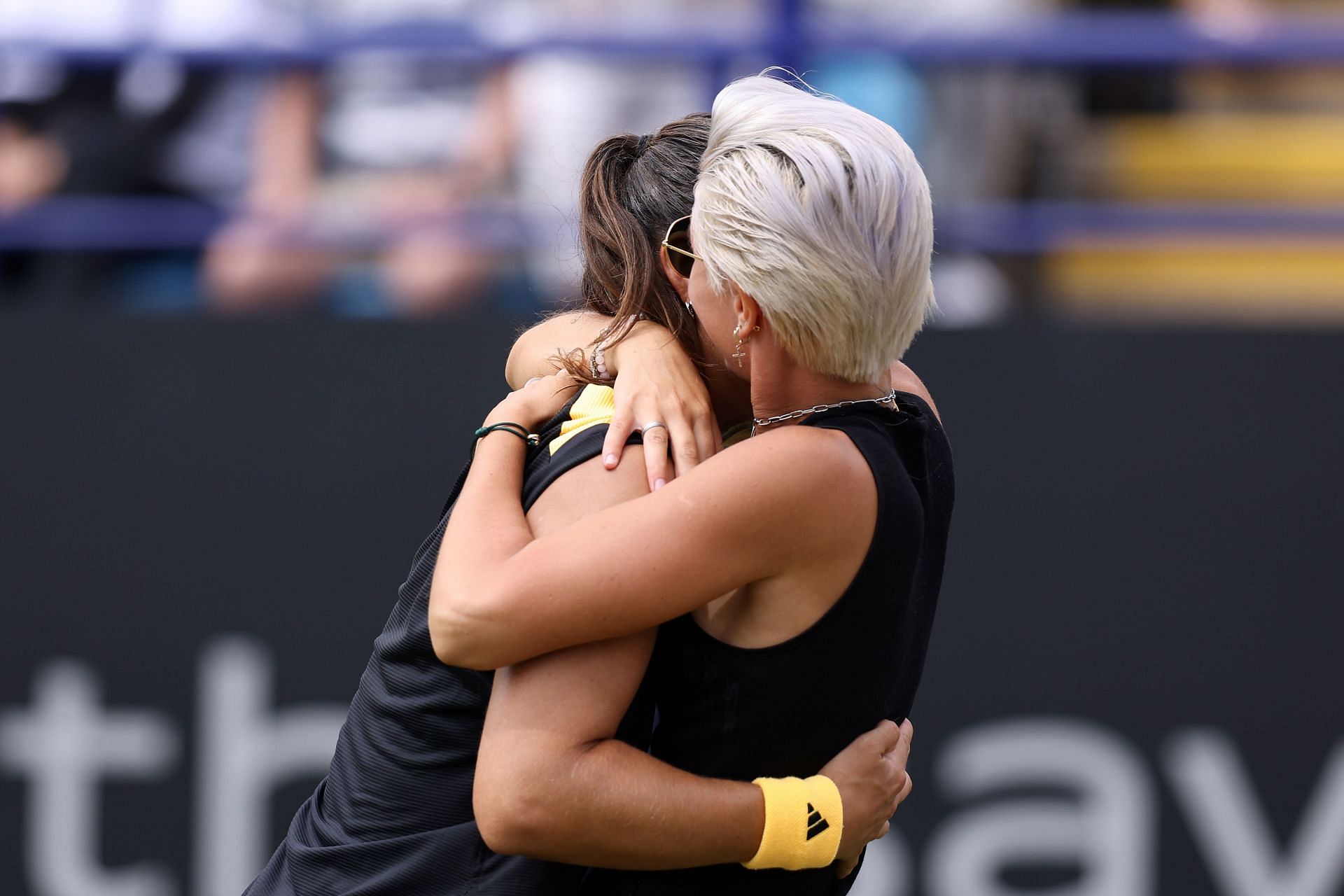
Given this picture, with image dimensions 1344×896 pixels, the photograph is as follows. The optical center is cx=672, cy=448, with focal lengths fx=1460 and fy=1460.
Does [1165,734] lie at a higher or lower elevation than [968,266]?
lower

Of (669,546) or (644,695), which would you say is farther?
(644,695)

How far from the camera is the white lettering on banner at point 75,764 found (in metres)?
3.50

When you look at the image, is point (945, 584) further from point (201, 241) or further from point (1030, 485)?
point (201, 241)

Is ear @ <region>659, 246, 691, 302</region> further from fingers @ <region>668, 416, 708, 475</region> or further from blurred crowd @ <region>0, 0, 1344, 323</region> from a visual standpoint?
blurred crowd @ <region>0, 0, 1344, 323</region>

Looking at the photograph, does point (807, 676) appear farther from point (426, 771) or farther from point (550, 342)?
point (550, 342)

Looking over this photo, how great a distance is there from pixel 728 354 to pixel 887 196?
28 centimetres

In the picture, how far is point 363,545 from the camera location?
3541 mm

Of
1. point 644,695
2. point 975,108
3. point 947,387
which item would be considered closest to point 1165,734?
point 947,387

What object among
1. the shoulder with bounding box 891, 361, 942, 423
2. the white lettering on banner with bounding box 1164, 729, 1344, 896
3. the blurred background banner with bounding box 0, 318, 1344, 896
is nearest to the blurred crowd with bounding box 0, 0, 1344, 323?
the blurred background banner with bounding box 0, 318, 1344, 896

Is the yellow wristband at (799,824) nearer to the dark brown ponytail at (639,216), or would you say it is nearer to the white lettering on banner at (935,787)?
the dark brown ponytail at (639,216)

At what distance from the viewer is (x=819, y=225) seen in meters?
1.45

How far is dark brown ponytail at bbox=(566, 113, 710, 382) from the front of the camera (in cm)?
169

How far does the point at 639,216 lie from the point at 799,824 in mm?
704

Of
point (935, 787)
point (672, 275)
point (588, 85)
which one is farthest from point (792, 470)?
point (588, 85)
